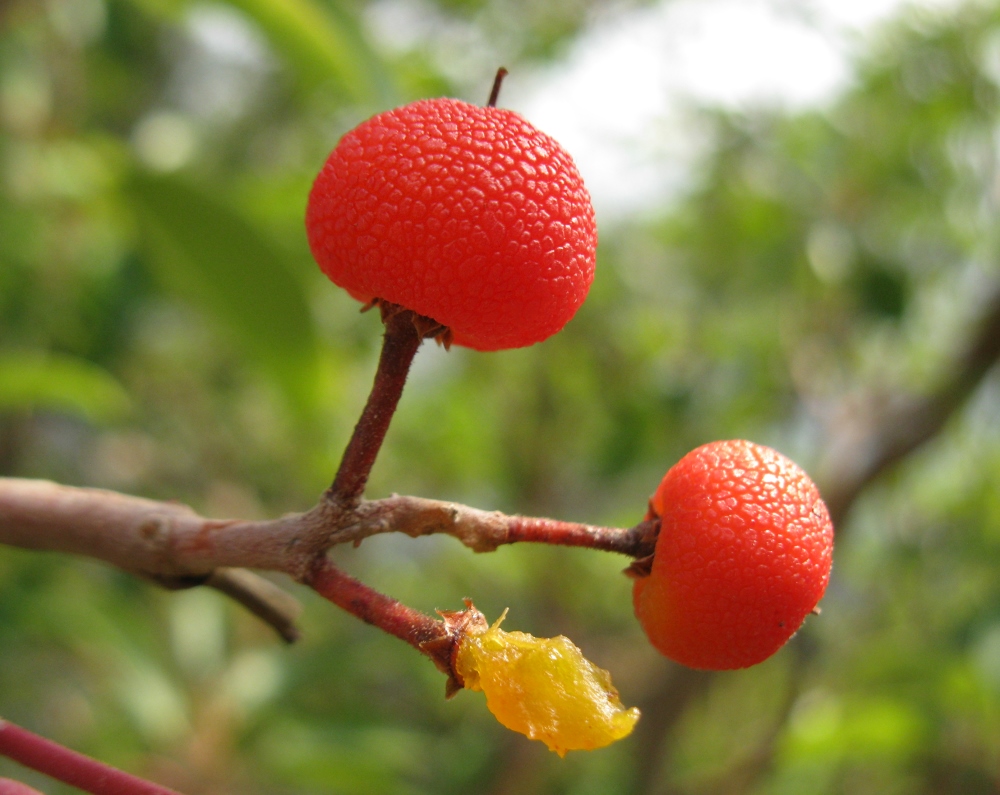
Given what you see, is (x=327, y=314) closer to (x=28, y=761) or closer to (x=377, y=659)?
(x=377, y=659)

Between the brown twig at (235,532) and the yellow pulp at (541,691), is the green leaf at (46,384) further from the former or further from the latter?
the yellow pulp at (541,691)

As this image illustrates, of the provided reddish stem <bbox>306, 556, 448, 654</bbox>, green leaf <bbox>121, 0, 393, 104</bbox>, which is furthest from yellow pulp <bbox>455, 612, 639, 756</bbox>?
green leaf <bbox>121, 0, 393, 104</bbox>

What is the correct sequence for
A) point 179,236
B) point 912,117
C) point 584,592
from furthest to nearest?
point 584,592 → point 912,117 → point 179,236

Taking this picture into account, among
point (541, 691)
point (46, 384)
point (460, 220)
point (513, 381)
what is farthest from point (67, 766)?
point (513, 381)

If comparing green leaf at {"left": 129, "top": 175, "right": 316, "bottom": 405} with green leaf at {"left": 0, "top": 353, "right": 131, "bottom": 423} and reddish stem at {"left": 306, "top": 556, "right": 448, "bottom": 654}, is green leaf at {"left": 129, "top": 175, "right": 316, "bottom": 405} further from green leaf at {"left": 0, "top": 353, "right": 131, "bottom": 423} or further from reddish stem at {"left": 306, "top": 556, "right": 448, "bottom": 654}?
reddish stem at {"left": 306, "top": 556, "right": 448, "bottom": 654}

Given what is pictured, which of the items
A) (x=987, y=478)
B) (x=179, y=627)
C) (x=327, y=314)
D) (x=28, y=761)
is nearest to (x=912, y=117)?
(x=987, y=478)
